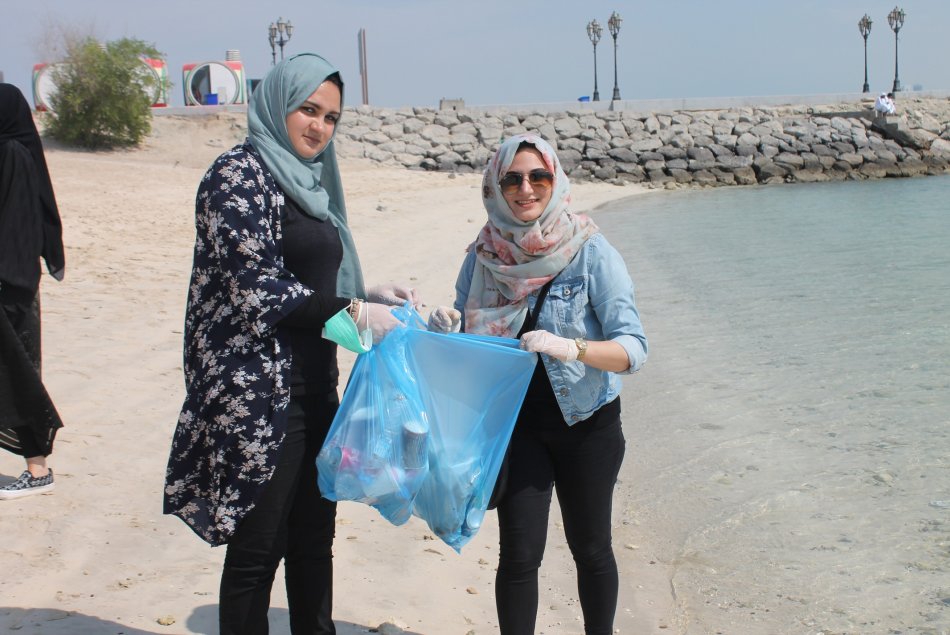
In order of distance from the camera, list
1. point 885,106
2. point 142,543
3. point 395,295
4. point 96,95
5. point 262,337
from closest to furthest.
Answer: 1. point 262,337
2. point 395,295
3. point 142,543
4. point 96,95
5. point 885,106

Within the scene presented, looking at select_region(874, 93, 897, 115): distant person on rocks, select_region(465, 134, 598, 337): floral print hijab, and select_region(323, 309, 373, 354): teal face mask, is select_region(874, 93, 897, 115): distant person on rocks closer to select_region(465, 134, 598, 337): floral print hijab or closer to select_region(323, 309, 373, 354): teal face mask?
select_region(465, 134, 598, 337): floral print hijab

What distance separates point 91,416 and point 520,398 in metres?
3.57

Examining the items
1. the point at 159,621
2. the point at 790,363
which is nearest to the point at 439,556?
the point at 159,621

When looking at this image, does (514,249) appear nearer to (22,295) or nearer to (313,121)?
(313,121)

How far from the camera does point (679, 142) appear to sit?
107 ft

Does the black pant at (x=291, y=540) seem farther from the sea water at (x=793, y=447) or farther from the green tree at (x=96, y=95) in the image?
the green tree at (x=96, y=95)

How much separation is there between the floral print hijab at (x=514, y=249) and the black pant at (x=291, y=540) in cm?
54

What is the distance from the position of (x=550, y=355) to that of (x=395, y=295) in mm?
605

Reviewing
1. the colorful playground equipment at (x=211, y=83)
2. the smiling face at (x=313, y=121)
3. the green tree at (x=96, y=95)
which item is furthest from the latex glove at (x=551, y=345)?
the colorful playground equipment at (x=211, y=83)

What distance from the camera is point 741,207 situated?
23.5 m

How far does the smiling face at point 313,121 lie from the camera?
2.59m

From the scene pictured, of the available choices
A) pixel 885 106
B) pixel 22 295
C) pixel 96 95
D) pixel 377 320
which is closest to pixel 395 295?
pixel 377 320

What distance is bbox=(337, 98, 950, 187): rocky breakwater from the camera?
97.6ft

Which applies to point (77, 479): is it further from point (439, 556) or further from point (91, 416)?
point (439, 556)
